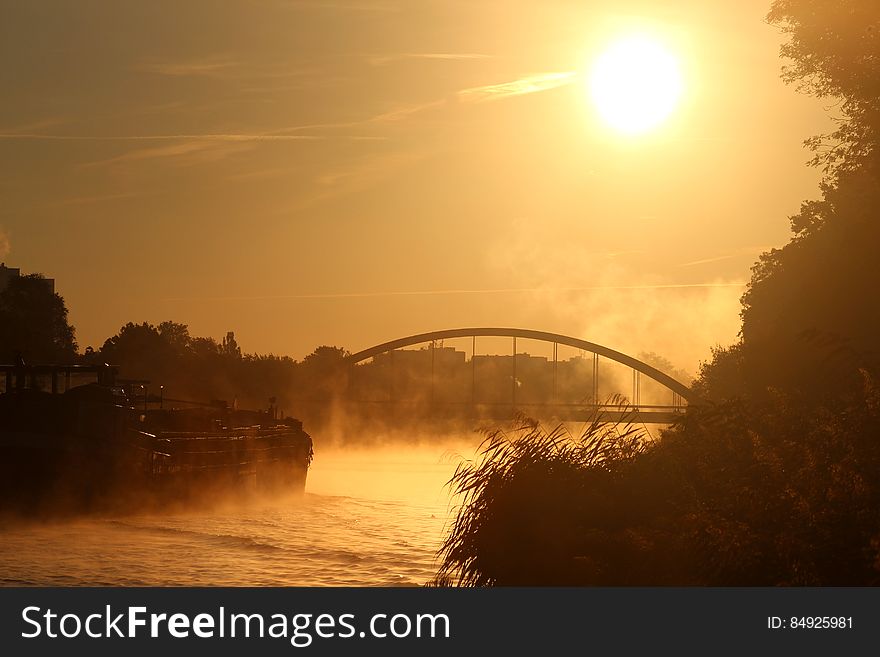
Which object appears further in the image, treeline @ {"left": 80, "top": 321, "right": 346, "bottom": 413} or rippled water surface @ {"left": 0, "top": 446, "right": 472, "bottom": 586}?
treeline @ {"left": 80, "top": 321, "right": 346, "bottom": 413}

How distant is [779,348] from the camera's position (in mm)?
30797

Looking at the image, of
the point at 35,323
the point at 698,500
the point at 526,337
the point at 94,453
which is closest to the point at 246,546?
the point at 94,453

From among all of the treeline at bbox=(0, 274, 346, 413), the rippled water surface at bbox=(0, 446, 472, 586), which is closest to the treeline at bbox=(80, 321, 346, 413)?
the treeline at bbox=(0, 274, 346, 413)

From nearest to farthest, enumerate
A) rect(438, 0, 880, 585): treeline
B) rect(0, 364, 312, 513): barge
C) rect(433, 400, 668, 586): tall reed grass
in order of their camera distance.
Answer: rect(438, 0, 880, 585): treeline
rect(433, 400, 668, 586): tall reed grass
rect(0, 364, 312, 513): barge

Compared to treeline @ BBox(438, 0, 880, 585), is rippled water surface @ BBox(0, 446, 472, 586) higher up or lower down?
lower down

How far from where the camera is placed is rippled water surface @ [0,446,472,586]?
1158 inches

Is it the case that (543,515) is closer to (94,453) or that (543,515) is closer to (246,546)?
(246,546)

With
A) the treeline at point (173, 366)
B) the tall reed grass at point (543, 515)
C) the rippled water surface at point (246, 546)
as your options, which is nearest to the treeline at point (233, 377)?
the treeline at point (173, 366)

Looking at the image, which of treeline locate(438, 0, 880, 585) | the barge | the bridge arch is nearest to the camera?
treeline locate(438, 0, 880, 585)

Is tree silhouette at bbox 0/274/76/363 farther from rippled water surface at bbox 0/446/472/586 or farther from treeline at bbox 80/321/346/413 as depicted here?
rippled water surface at bbox 0/446/472/586

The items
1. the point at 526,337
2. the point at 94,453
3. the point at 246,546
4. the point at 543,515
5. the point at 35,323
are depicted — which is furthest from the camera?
the point at 526,337

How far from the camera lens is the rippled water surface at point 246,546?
29.4 metres

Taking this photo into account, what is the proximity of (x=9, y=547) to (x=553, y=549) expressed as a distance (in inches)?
868

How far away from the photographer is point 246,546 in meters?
37.5
